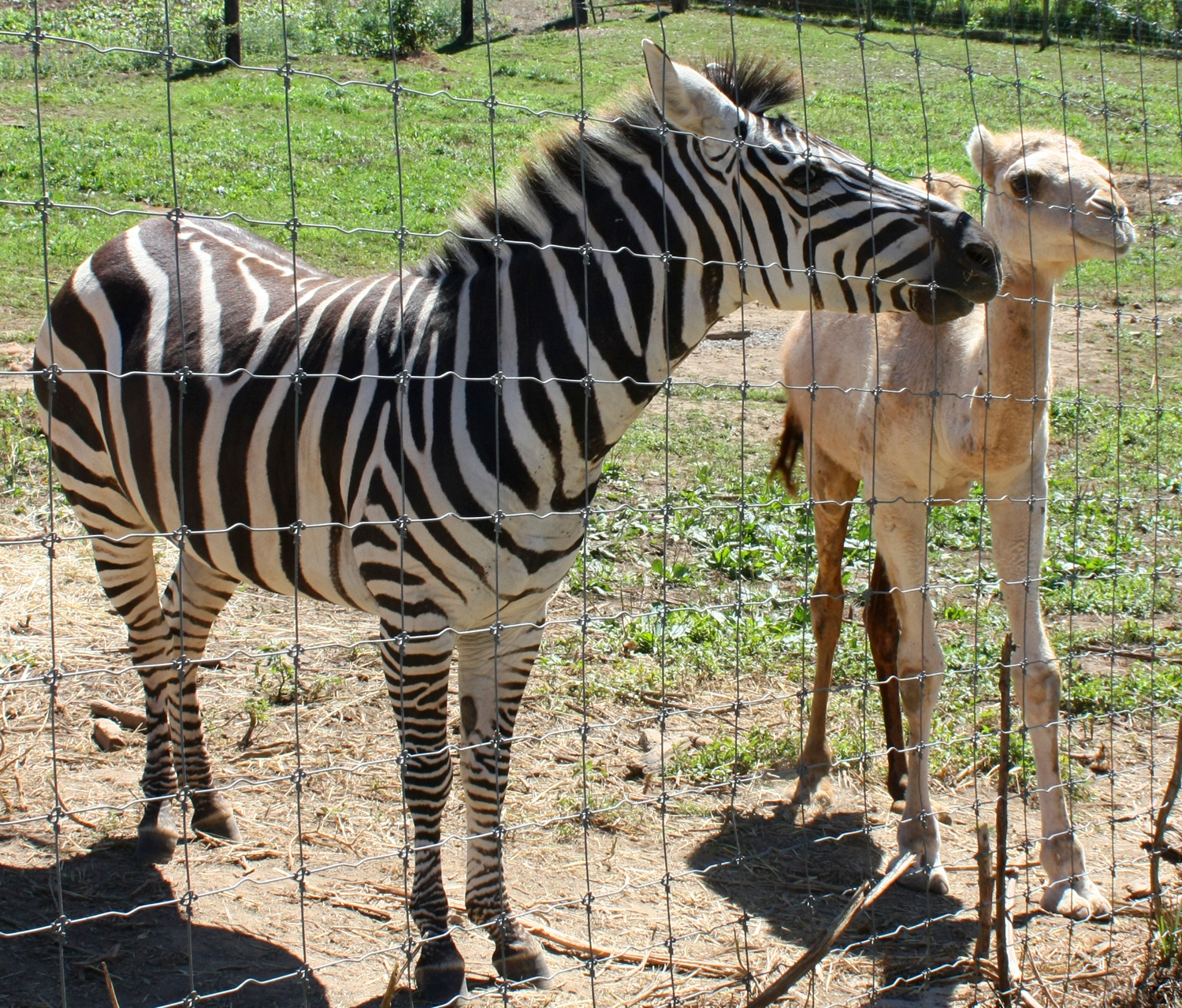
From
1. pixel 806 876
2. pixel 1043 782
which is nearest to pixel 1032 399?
pixel 1043 782

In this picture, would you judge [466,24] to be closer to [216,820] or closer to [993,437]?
[993,437]

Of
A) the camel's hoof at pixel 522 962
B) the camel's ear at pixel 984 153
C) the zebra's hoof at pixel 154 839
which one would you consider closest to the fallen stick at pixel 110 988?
the zebra's hoof at pixel 154 839

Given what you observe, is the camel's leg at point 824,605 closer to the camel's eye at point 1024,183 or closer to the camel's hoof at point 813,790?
the camel's hoof at point 813,790

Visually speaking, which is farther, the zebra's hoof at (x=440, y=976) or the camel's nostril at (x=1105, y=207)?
the camel's nostril at (x=1105, y=207)

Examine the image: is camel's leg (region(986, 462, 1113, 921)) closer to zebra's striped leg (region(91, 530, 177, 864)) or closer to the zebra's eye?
the zebra's eye

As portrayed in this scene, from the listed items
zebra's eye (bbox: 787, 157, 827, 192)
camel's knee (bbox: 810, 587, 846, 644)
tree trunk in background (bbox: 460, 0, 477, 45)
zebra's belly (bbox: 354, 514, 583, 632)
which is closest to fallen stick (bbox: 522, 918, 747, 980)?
zebra's belly (bbox: 354, 514, 583, 632)

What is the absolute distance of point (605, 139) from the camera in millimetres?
3000

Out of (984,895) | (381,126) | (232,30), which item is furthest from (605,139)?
(232,30)

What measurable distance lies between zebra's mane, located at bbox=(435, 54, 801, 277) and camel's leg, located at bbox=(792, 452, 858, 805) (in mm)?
1753

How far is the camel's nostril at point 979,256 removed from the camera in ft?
9.15

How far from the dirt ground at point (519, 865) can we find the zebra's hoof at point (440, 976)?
0.24 ft

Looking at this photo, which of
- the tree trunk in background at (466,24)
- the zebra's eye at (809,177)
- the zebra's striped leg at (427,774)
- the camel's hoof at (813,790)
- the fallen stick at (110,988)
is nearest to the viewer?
the fallen stick at (110,988)

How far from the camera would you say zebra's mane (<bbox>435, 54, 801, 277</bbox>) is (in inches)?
118

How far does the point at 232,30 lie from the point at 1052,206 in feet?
62.9
